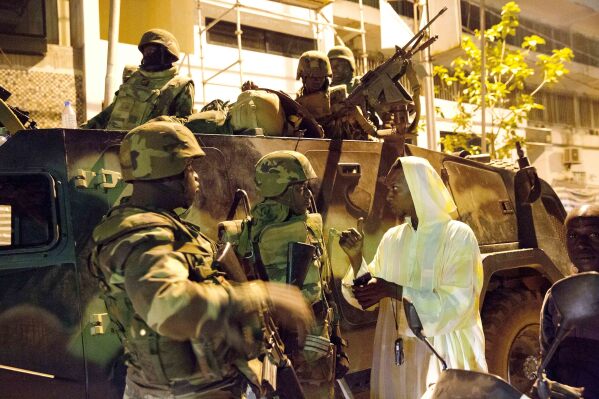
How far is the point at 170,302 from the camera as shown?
5.70ft

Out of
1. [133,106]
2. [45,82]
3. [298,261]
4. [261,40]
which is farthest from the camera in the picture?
[261,40]

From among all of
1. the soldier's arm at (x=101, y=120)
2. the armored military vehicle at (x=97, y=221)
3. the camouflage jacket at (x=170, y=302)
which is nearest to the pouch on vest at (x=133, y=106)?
the soldier's arm at (x=101, y=120)

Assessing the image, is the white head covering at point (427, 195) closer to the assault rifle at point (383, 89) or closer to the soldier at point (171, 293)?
the soldier at point (171, 293)

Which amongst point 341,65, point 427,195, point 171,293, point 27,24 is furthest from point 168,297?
point 27,24

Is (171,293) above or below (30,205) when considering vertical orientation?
below

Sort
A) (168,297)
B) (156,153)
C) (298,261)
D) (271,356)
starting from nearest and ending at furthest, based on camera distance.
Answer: (168,297) < (156,153) < (271,356) < (298,261)

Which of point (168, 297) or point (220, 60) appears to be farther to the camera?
point (220, 60)

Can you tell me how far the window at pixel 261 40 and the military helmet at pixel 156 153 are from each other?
8.65 m

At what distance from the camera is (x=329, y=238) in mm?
3711

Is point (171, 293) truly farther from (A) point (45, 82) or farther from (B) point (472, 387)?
(A) point (45, 82)

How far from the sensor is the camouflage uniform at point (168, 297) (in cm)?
177

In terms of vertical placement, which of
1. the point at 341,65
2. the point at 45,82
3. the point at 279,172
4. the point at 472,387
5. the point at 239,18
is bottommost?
the point at 472,387

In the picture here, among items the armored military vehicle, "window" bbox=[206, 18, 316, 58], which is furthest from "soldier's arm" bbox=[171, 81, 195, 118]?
"window" bbox=[206, 18, 316, 58]

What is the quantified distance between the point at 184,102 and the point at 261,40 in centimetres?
728
